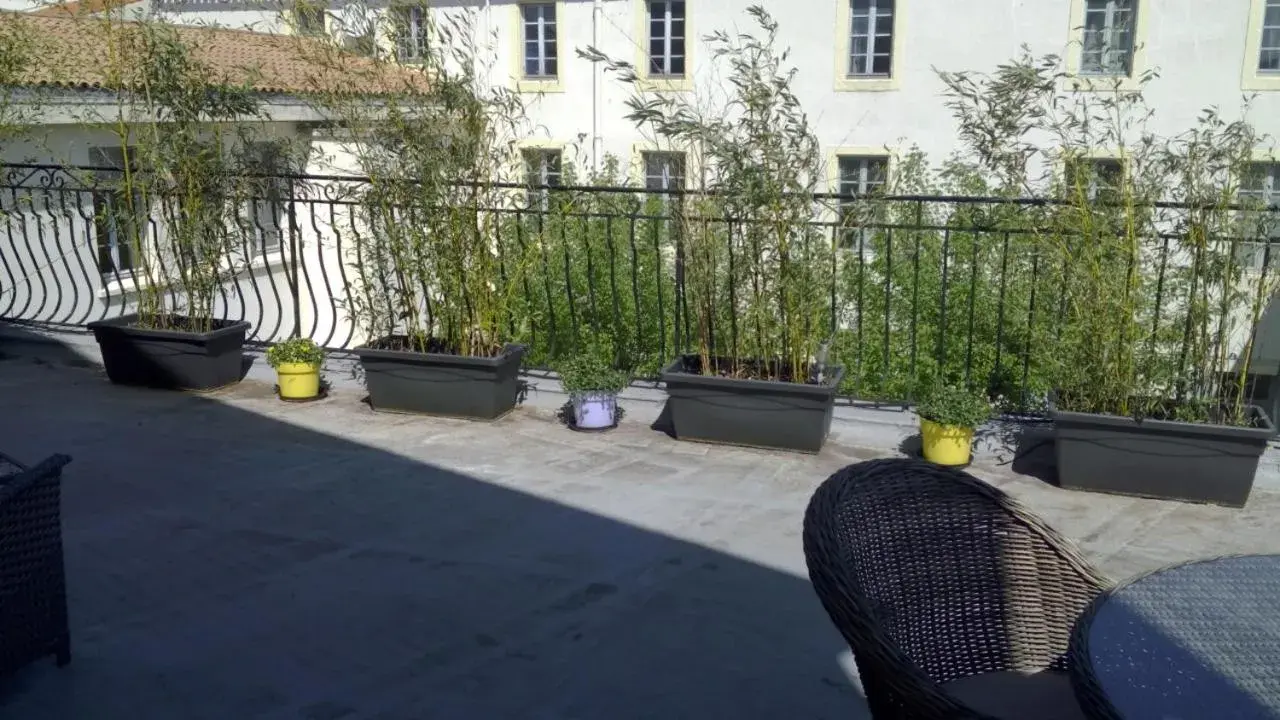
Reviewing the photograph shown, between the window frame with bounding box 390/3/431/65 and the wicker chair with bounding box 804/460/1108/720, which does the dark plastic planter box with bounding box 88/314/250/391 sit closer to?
the window frame with bounding box 390/3/431/65

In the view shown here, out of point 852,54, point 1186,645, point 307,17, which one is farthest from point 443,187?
point 852,54

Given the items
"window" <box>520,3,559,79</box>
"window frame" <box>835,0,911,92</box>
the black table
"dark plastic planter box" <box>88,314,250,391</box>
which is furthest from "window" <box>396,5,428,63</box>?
"window" <box>520,3,559,79</box>

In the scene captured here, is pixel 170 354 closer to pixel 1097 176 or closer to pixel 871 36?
pixel 1097 176

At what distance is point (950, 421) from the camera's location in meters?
4.08

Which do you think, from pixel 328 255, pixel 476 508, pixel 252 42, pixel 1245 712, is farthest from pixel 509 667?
pixel 252 42

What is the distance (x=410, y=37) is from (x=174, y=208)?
1.50 m

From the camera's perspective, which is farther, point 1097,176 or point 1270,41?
point 1270,41

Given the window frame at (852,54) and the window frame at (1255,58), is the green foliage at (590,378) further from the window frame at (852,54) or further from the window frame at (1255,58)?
the window frame at (1255,58)

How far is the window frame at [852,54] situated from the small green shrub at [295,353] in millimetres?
14021

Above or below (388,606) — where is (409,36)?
above

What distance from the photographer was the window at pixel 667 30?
18.8 meters

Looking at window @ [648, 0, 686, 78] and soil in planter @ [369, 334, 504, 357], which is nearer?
soil in planter @ [369, 334, 504, 357]

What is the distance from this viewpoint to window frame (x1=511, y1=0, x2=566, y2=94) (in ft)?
61.8

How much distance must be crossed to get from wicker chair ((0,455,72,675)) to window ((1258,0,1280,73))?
17298 millimetres
